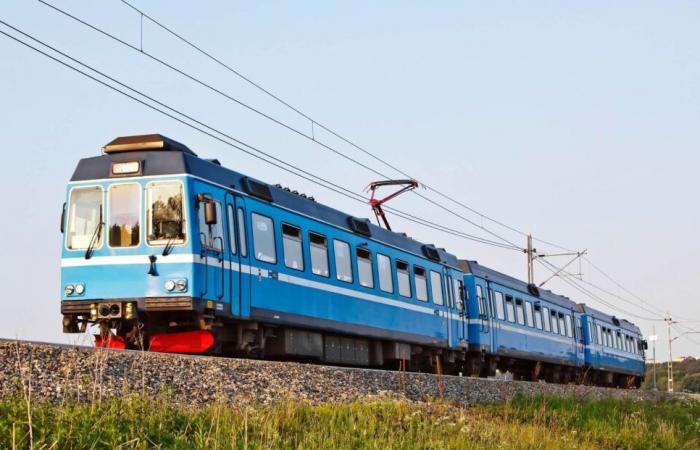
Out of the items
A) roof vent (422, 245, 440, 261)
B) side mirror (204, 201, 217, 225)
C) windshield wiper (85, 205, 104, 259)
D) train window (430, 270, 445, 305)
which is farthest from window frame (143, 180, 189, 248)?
train window (430, 270, 445, 305)

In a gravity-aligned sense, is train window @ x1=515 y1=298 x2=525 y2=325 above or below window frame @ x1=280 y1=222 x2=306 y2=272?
below

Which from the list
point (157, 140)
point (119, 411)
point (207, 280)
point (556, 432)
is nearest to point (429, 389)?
point (556, 432)

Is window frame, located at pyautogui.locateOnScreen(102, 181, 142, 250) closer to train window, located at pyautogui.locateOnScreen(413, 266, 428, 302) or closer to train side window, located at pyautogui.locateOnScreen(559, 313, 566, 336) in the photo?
train window, located at pyautogui.locateOnScreen(413, 266, 428, 302)

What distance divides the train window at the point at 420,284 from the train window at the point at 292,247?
5842mm

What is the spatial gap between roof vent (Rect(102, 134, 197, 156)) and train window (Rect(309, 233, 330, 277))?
3.28m

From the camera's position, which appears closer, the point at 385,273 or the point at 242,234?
the point at 242,234

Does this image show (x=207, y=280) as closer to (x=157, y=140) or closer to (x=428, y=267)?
(x=157, y=140)

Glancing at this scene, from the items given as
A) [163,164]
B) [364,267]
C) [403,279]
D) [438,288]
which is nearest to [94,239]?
[163,164]

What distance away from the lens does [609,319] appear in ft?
140

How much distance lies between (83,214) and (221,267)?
7.09ft

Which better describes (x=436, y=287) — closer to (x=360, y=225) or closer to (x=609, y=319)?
(x=360, y=225)

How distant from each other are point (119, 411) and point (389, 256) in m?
12.9

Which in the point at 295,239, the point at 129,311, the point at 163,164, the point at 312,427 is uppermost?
the point at 163,164

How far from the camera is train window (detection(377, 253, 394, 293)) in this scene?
790 inches
